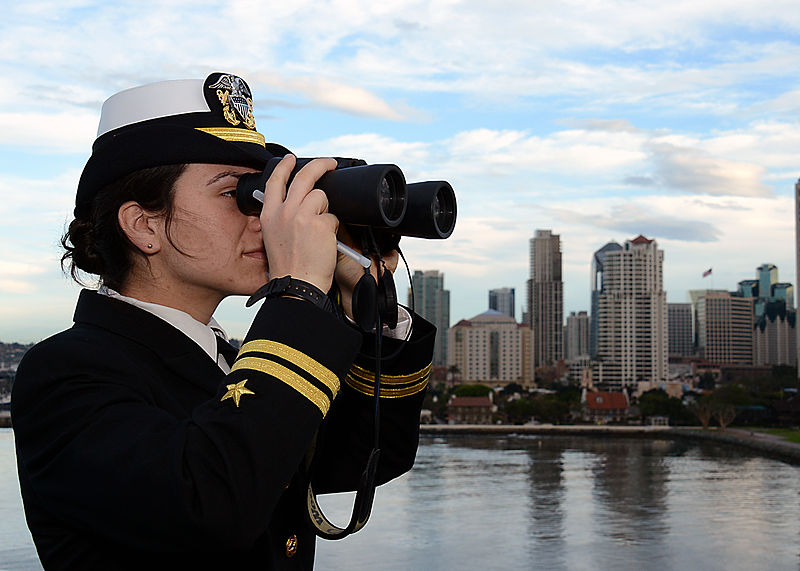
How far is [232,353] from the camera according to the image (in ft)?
3.67

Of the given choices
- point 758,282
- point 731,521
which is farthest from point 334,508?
point 758,282

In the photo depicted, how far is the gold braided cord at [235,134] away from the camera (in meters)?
1.00

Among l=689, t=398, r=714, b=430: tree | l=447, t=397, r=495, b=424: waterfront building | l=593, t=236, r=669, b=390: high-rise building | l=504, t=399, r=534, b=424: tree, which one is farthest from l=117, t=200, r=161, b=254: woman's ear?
l=593, t=236, r=669, b=390: high-rise building

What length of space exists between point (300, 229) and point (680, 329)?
107m

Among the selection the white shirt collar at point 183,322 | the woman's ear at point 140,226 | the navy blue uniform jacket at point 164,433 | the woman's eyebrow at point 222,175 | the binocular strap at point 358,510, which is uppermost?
the woman's eyebrow at point 222,175

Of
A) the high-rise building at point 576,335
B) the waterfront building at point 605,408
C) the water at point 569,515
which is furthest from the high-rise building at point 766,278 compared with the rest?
the water at point 569,515

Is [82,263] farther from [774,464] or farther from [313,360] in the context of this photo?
[774,464]

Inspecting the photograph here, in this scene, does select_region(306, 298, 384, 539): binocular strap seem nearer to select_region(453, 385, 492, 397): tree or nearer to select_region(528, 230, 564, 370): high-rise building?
select_region(453, 385, 492, 397): tree

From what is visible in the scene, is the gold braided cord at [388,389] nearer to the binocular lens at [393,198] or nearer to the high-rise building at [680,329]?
the binocular lens at [393,198]

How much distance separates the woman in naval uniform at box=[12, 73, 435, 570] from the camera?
759mm

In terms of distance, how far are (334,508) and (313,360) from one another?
2524 cm

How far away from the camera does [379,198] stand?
0.88m

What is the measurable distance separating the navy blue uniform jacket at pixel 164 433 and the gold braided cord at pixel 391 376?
210 mm

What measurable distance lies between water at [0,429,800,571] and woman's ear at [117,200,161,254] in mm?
18408
